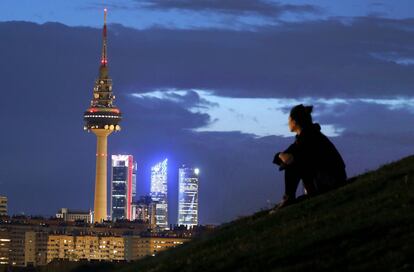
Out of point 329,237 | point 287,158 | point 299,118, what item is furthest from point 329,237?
point 299,118

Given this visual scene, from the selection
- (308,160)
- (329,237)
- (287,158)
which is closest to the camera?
(329,237)

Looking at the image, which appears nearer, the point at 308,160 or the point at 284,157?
the point at 284,157

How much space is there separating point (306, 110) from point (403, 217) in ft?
15.3

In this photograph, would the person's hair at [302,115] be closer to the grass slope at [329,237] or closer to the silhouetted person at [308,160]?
the silhouetted person at [308,160]

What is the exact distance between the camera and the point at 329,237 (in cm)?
1661

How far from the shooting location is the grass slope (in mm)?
15469

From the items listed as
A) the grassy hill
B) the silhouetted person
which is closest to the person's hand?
the silhouetted person

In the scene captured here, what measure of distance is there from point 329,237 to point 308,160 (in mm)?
3989

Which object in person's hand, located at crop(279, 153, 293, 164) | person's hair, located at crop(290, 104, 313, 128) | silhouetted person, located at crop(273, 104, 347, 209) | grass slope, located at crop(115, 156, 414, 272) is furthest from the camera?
person's hair, located at crop(290, 104, 313, 128)

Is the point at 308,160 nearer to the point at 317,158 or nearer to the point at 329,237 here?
the point at 317,158

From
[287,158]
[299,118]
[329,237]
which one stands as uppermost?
[299,118]

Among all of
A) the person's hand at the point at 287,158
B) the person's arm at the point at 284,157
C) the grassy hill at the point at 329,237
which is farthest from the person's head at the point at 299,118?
the grassy hill at the point at 329,237

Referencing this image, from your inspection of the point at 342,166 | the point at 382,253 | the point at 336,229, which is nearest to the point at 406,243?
the point at 382,253

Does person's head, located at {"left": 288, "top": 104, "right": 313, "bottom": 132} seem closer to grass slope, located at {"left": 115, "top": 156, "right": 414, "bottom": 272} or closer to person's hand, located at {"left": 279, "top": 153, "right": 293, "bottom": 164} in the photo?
person's hand, located at {"left": 279, "top": 153, "right": 293, "bottom": 164}
